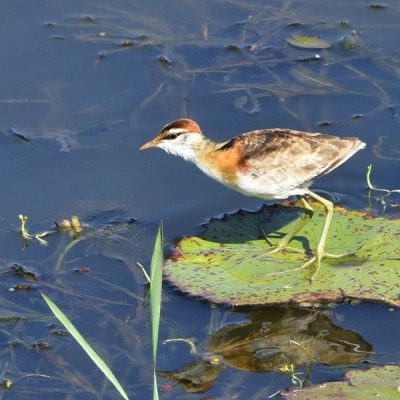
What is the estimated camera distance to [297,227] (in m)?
9.13

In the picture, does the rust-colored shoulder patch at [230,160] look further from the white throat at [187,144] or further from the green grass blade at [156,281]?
the green grass blade at [156,281]

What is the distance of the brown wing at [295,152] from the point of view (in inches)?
351

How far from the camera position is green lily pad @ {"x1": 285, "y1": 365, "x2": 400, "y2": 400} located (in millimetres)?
7039

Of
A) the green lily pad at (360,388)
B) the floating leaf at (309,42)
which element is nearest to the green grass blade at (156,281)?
the green lily pad at (360,388)

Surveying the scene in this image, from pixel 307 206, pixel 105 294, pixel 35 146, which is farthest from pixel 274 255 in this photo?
pixel 35 146

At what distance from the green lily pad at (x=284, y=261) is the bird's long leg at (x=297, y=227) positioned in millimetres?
60

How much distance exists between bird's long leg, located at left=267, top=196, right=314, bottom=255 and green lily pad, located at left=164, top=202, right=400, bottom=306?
0.06 m

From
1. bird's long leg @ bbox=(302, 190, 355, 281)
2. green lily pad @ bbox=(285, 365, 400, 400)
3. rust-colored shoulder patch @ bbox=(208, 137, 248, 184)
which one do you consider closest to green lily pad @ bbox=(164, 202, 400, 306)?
bird's long leg @ bbox=(302, 190, 355, 281)

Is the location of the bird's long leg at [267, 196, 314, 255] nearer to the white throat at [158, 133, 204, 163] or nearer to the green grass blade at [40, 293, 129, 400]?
the white throat at [158, 133, 204, 163]

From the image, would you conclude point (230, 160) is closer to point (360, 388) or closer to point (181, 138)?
point (181, 138)

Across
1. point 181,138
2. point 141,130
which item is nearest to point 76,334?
point 181,138

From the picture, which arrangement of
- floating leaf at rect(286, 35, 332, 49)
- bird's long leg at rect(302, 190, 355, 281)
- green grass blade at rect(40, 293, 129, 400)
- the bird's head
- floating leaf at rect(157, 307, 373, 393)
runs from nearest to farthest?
1. green grass blade at rect(40, 293, 129, 400)
2. floating leaf at rect(157, 307, 373, 393)
3. bird's long leg at rect(302, 190, 355, 281)
4. the bird's head
5. floating leaf at rect(286, 35, 332, 49)

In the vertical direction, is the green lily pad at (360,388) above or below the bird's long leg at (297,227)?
above

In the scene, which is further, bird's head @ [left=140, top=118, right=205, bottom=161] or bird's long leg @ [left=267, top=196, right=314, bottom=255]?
bird's head @ [left=140, top=118, right=205, bottom=161]
